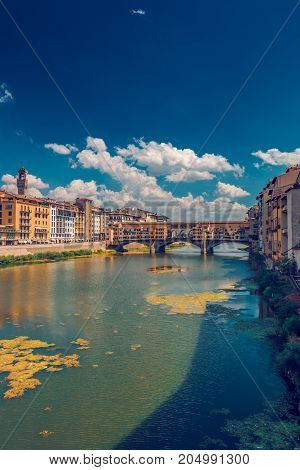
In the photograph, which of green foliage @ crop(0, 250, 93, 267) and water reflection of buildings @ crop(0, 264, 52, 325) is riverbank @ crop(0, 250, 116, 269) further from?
water reflection of buildings @ crop(0, 264, 52, 325)

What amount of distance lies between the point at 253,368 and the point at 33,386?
1028 cm

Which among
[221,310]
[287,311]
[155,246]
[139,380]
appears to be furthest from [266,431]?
[155,246]

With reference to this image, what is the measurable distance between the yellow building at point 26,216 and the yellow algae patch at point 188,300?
2238 inches

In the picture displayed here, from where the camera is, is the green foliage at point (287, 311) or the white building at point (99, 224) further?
the white building at point (99, 224)

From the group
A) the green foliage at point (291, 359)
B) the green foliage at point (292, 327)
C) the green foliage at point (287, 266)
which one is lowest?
the green foliage at point (291, 359)

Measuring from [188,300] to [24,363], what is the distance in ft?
62.8

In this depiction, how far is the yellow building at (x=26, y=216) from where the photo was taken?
271 feet

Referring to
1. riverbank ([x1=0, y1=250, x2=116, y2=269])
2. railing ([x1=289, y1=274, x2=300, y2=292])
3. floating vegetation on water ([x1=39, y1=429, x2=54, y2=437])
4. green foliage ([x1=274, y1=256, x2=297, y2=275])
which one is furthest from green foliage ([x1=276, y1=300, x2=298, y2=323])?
riverbank ([x1=0, y1=250, x2=116, y2=269])

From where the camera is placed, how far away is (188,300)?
Result: 114 feet

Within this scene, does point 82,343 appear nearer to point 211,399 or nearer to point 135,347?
point 135,347

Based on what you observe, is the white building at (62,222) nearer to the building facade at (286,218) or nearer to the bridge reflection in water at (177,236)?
the bridge reflection in water at (177,236)

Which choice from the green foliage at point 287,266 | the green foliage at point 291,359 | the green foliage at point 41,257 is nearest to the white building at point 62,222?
the green foliage at point 41,257

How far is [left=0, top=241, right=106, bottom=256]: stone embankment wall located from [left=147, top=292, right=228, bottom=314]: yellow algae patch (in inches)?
1696
